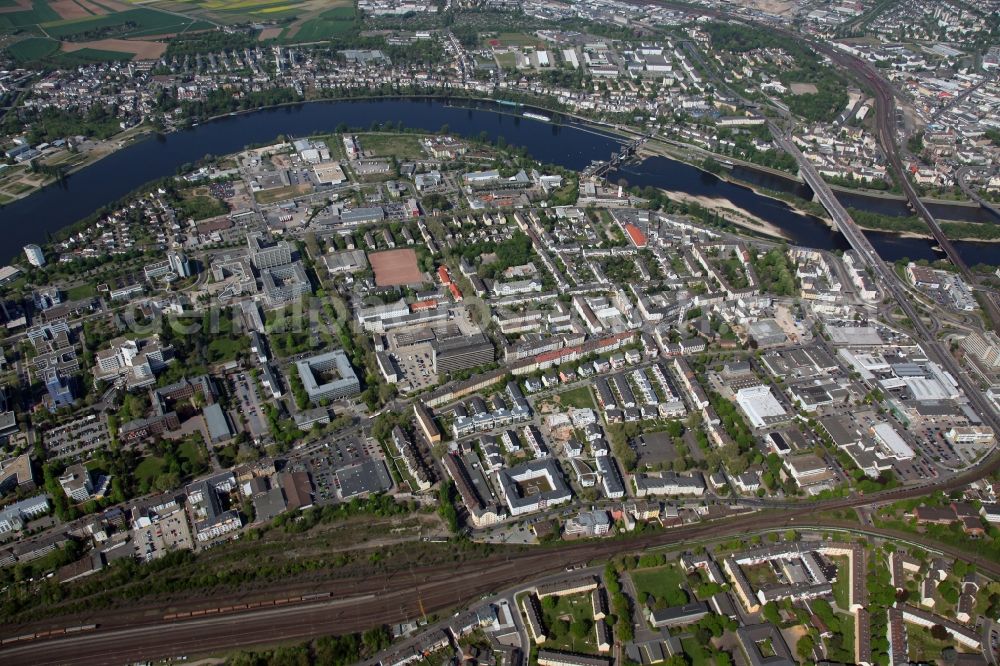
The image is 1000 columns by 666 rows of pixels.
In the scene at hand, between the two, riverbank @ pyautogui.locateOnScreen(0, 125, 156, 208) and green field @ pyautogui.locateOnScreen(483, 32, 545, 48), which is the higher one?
green field @ pyautogui.locateOnScreen(483, 32, 545, 48)

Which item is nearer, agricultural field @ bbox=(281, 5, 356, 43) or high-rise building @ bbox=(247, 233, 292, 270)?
high-rise building @ bbox=(247, 233, 292, 270)

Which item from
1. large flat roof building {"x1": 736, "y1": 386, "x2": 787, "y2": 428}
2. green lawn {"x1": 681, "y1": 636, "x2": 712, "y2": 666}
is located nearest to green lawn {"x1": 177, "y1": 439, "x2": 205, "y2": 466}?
green lawn {"x1": 681, "y1": 636, "x2": 712, "y2": 666}

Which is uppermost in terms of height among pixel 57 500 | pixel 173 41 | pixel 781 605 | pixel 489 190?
pixel 173 41

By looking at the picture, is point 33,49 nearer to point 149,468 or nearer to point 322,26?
point 322,26

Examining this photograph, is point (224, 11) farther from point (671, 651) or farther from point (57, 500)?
point (671, 651)

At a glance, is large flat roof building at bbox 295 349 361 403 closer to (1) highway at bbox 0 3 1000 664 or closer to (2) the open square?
(2) the open square

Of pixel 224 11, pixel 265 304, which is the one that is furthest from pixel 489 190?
pixel 224 11
